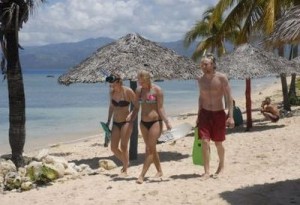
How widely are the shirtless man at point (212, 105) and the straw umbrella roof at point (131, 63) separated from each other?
2.02 m

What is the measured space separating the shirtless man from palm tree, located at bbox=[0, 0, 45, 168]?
3.45 metres

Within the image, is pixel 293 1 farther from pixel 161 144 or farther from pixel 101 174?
pixel 101 174

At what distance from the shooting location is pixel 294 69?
12.3m

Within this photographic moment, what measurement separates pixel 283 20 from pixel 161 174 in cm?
266

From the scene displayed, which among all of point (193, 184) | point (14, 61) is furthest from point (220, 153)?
point (14, 61)

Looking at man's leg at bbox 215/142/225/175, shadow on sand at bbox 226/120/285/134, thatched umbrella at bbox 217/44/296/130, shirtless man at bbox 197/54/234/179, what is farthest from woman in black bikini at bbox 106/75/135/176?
shadow on sand at bbox 226/120/285/134

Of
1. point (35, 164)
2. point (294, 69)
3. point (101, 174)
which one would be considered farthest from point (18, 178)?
point (294, 69)

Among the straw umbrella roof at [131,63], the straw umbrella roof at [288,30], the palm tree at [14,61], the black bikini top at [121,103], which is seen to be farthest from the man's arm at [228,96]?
the palm tree at [14,61]

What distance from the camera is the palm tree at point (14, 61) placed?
848cm

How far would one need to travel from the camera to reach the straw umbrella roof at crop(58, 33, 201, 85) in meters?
8.66

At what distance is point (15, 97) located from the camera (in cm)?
872

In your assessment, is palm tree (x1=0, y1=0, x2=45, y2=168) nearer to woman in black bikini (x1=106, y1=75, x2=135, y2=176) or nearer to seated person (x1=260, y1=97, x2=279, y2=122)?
woman in black bikini (x1=106, y1=75, x2=135, y2=176)

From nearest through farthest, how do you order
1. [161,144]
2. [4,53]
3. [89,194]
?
[89,194]
[4,53]
[161,144]

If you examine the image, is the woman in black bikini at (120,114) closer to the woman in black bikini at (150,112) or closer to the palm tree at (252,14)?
the woman in black bikini at (150,112)
